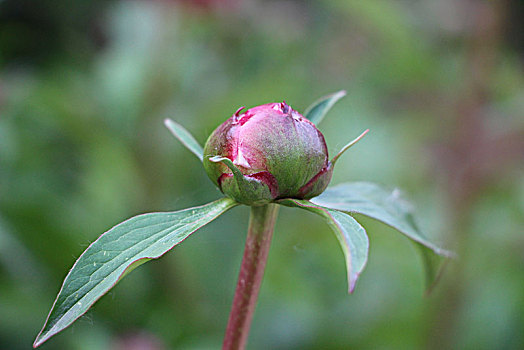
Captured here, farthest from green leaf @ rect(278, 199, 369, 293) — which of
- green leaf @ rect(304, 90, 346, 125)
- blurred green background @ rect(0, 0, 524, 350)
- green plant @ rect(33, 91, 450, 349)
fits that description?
blurred green background @ rect(0, 0, 524, 350)

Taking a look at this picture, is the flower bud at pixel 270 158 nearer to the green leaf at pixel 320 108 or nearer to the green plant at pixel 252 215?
the green plant at pixel 252 215

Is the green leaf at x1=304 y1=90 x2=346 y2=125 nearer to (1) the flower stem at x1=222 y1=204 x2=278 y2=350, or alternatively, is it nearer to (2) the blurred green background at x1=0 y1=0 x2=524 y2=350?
(1) the flower stem at x1=222 y1=204 x2=278 y2=350

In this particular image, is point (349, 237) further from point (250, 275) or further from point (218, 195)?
point (218, 195)

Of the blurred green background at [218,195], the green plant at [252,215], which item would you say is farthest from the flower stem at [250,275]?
the blurred green background at [218,195]

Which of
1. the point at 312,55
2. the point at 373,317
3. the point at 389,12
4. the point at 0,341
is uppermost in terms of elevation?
the point at 389,12

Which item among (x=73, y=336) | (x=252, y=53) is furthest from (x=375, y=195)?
(x=252, y=53)

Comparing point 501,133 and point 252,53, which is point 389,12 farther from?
point 252,53
